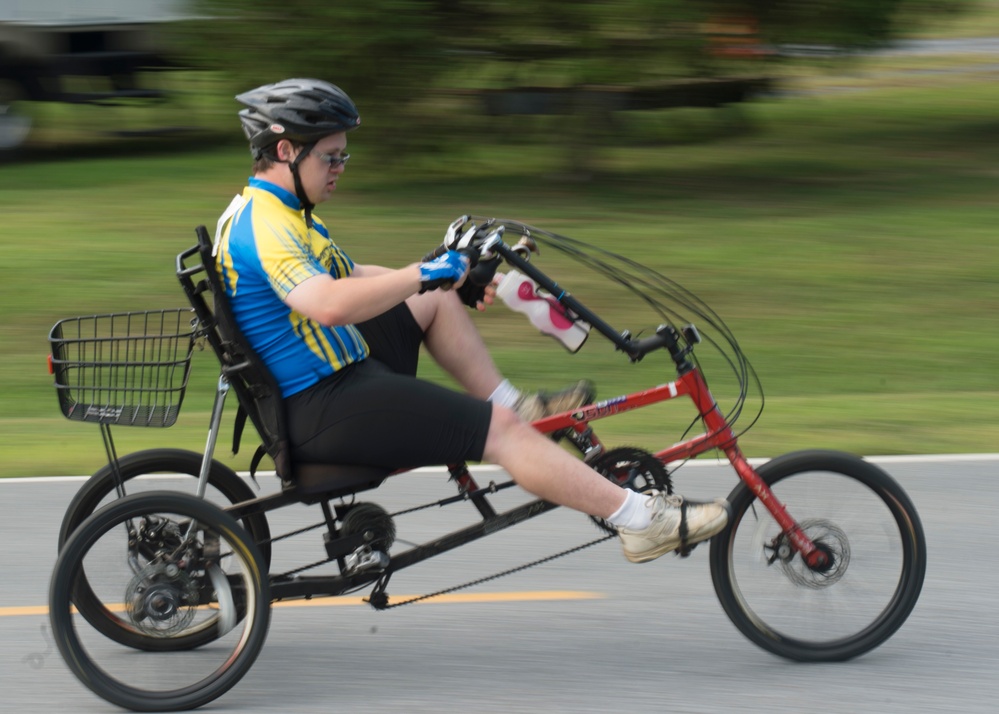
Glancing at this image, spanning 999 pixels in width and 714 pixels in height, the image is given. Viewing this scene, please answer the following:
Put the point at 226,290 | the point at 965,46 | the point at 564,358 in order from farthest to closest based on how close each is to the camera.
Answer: the point at 965,46 < the point at 564,358 < the point at 226,290

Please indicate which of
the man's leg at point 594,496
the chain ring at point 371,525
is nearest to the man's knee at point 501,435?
the man's leg at point 594,496

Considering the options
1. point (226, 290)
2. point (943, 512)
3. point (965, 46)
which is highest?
point (226, 290)

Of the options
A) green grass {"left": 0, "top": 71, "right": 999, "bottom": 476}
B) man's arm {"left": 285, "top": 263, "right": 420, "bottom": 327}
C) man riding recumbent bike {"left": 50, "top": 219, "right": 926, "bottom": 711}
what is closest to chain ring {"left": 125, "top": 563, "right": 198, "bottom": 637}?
man riding recumbent bike {"left": 50, "top": 219, "right": 926, "bottom": 711}

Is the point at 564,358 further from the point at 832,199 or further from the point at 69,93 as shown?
the point at 69,93

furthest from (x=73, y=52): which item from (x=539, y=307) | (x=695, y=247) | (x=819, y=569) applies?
(x=819, y=569)

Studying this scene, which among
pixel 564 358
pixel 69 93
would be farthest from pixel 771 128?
pixel 564 358

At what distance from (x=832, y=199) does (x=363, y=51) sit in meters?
4.78

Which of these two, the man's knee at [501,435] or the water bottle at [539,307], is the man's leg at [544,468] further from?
the water bottle at [539,307]

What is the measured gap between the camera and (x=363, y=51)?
12789 mm

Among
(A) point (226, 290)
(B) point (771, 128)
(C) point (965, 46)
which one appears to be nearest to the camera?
(A) point (226, 290)

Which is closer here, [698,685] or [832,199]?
[698,685]

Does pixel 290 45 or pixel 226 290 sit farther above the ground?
pixel 226 290

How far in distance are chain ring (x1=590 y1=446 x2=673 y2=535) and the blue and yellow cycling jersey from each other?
0.83 meters

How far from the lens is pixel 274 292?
4031 mm
